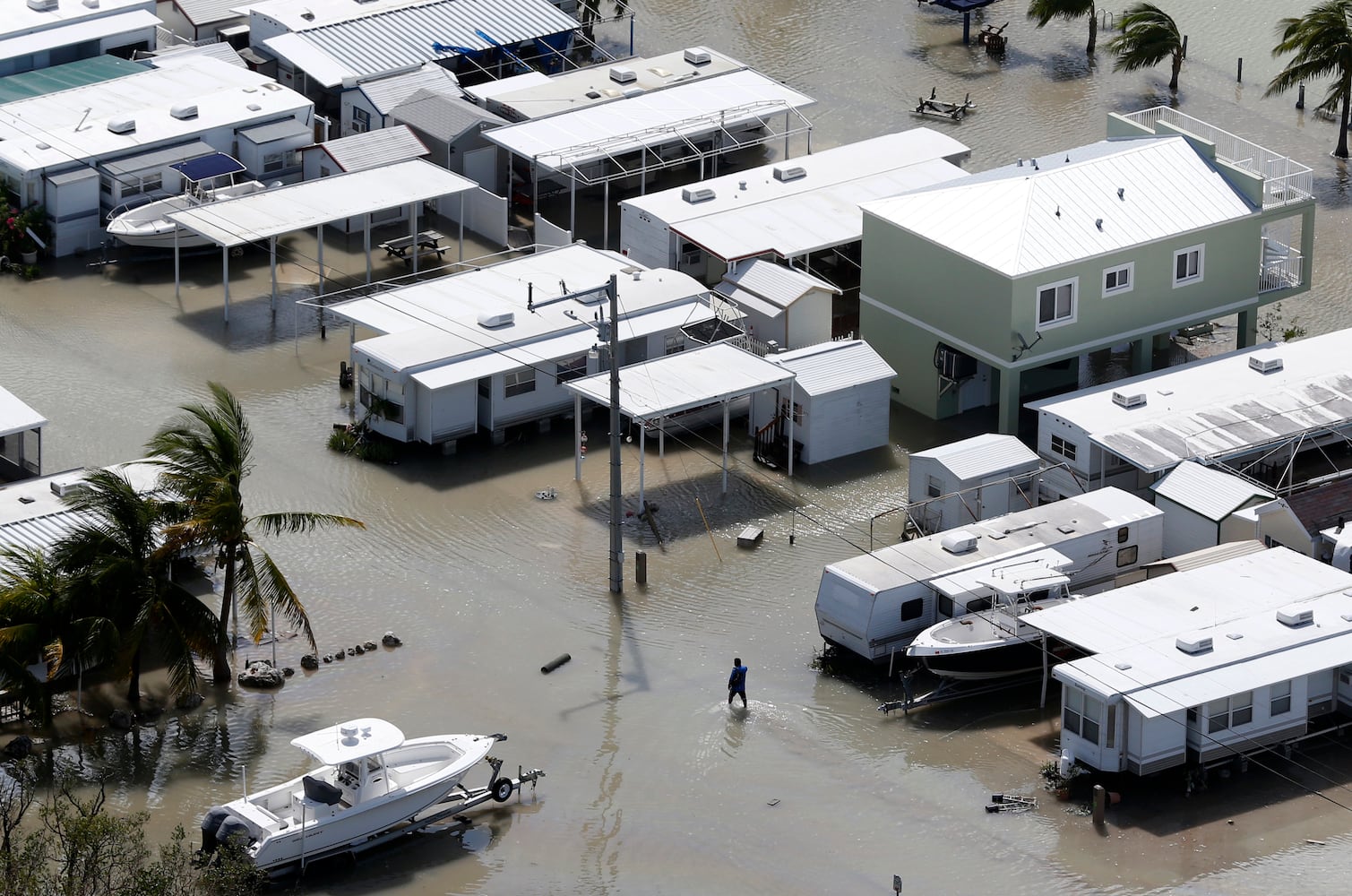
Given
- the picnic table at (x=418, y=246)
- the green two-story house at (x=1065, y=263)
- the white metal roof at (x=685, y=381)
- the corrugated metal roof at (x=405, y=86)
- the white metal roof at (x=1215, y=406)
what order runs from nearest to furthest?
the white metal roof at (x=1215, y=406)
the white metal roof at (x=685, y=381)
the green two-story house at (x=1065, y=263)
the picnic table at (x=418, y=246)
the corrugated metal roof at (x=405, y=86)

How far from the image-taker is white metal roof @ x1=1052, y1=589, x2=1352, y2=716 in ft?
156

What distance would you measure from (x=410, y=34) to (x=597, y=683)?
126 ft

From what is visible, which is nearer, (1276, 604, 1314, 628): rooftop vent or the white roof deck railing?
(1276, 604, 1314, 628): rooftop vent

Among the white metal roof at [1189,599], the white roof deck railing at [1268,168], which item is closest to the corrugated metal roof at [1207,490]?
the white metal roof at [1189,599]

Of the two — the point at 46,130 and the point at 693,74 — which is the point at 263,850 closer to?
the point at 46,130

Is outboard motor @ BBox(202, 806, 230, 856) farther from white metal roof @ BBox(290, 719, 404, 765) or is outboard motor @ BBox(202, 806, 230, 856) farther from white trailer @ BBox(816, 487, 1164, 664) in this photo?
white trailer @ BBox(816, 487, 1164, 664)

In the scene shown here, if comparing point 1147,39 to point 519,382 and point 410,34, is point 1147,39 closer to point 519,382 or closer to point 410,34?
point 410,34

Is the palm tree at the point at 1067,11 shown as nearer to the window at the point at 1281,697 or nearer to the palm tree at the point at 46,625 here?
the window at the point at 1281,697

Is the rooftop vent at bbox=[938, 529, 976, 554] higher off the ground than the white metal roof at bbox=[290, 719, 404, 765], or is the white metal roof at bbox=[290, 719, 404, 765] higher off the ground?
the rooftop vent at bbox=[938, 529, 976, 554]

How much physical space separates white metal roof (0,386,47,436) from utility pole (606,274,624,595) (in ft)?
49.1

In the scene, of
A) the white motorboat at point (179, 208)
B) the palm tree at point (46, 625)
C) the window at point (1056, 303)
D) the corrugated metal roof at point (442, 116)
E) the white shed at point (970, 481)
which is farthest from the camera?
the corrugated metal roof at point (442, 116)

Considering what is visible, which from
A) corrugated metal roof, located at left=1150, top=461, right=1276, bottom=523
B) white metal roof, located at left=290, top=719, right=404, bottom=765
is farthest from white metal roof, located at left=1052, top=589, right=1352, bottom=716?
white metal roof, located at left=290, top=719, right=404, bottom=765

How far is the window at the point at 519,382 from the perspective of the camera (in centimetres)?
6297

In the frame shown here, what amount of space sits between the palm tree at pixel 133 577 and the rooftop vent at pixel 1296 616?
22.7m
